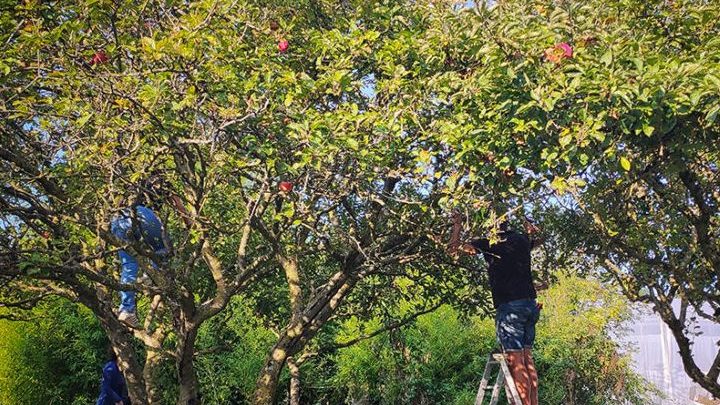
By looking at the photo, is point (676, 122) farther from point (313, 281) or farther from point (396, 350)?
point (396, 350)

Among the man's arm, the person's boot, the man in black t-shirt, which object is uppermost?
the man's arm

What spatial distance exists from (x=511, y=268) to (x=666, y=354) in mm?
7387

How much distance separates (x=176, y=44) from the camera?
145 inches

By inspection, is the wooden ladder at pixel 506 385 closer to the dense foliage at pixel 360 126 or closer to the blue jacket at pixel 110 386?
the dense foliage at pixel 360 126

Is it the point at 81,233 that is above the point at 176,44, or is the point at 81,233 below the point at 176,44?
below

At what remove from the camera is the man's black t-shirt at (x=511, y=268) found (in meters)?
5.25

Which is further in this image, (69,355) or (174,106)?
(69,355)

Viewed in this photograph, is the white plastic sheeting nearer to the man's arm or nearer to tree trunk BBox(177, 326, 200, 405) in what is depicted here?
the man's arm

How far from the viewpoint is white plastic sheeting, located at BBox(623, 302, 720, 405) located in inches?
410

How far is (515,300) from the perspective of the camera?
5.23 metres

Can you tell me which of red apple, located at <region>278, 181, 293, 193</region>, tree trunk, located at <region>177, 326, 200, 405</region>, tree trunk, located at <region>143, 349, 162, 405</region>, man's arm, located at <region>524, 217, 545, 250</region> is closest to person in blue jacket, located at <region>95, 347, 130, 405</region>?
tree trunk, located at <region>143, 349, 162, 405</region>

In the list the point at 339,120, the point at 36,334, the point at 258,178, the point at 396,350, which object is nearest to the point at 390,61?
the point at 339,120

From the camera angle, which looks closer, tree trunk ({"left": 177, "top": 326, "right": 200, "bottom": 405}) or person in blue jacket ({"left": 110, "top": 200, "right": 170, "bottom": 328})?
tree trunk ({"left": 177, "top": 326, "right": 200, "bottom": 405})

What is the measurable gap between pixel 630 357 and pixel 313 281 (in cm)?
658
